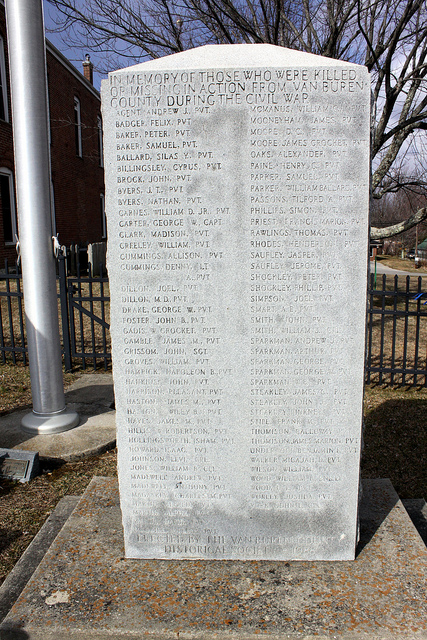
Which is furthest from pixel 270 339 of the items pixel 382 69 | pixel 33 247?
pixel 382 69

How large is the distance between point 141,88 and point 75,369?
5679 mm

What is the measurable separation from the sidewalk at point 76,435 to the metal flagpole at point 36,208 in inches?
4.7

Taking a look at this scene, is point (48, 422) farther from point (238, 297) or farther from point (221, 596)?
point (238, 297)

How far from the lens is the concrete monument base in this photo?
1.99 metres

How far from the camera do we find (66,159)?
21.2 metres

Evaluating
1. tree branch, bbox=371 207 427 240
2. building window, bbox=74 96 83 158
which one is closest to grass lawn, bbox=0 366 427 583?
tree branch, bbox=371 207 427 240

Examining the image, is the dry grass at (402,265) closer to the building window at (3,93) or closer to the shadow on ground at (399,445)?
the building window at (3,93)

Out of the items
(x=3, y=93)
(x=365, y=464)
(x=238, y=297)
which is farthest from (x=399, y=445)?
(x=3, y=93)

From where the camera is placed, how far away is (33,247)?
4.37 meters

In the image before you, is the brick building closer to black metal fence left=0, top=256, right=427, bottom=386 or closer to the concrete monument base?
black metal fence left=0, top=256, right=427, bottom=386

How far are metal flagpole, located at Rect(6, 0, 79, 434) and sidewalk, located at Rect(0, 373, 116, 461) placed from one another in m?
0.12

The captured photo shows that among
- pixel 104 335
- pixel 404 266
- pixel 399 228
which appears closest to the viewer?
pixel 104 335

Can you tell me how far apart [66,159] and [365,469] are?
2029 centimetres

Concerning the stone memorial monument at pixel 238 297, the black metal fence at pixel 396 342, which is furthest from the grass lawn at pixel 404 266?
the stone memorial monument at pixel 238 297
